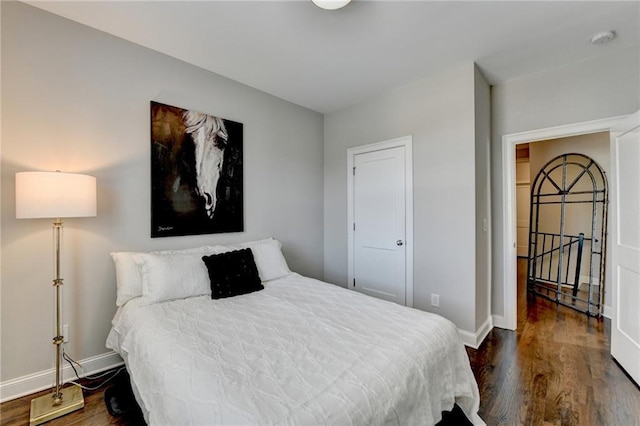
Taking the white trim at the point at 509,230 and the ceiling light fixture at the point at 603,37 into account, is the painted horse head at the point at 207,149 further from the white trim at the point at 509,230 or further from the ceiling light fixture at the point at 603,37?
the ceiling light fixture at the point at 603,37

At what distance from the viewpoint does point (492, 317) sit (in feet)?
9.97

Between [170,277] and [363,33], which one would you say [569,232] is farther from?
[170,277]

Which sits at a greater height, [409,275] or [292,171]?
[292,171]

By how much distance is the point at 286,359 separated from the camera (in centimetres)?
128

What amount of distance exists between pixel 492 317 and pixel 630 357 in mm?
1059

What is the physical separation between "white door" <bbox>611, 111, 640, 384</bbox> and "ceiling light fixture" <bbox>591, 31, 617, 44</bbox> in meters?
0.69

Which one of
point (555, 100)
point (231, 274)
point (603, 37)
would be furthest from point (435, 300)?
point (603, 37)

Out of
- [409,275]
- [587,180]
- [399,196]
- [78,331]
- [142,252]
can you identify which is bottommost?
[78,331]

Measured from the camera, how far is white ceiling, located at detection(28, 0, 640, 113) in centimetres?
189

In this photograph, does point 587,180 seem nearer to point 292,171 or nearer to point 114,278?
point 292,171

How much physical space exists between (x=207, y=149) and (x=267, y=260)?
1.22 meters

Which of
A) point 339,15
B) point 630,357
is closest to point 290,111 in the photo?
point 339,15

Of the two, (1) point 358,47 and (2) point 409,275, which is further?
(2) point 409,275

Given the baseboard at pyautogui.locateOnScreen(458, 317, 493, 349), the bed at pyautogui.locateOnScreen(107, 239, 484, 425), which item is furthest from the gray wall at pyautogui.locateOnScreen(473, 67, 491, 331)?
the bed at pyautogui.locateOnScreen(107, 239, 484, 425)
